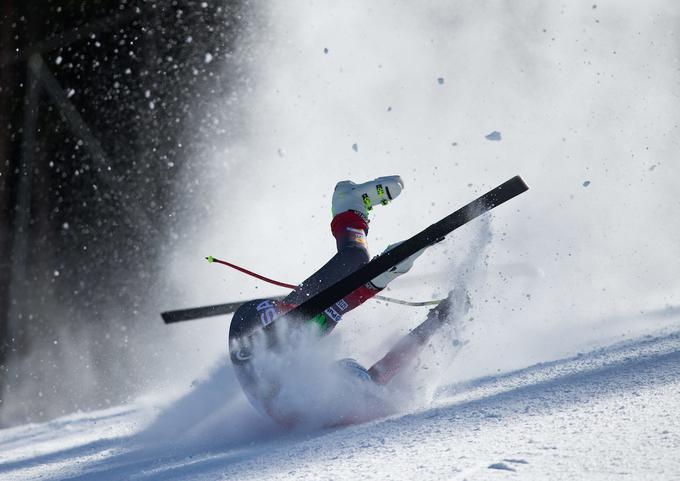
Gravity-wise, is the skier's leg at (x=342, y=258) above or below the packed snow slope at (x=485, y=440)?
above

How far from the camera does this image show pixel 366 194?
3506mm

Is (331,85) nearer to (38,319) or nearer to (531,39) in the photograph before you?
(531,39)

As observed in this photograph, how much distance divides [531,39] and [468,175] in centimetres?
160

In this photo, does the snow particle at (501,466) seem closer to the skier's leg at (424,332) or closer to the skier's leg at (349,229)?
the skier's leg at (424,332)

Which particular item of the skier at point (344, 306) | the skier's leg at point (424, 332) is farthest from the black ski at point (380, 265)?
the skier's leg at point (424, 332)

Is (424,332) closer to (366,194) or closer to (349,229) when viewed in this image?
(349,229)

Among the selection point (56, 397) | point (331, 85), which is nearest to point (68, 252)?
point (56, 397)

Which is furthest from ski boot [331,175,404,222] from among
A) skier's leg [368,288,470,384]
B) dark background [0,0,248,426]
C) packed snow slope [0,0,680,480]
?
dark background [0,0,248,426]

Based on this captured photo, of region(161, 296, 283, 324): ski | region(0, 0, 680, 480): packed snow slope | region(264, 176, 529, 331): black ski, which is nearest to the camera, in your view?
region(264, 176, 529, 331): black ski

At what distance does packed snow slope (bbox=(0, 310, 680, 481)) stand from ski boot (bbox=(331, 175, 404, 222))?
100 cm

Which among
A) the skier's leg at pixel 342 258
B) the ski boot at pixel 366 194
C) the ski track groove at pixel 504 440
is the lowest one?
the ski track groove at pixel 504 440

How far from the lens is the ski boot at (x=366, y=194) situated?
3477 millimetres

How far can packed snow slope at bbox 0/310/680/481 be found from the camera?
163 cm

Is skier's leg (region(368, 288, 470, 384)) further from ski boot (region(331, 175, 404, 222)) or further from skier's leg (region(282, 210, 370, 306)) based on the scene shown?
ski boot (region(331, 175, 404, 222))
